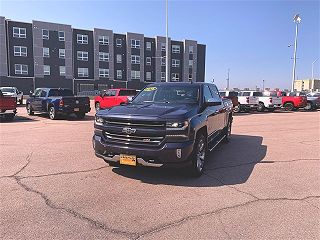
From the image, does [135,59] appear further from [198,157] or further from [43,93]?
[198,157]

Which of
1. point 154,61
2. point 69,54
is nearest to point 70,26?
point 69,54

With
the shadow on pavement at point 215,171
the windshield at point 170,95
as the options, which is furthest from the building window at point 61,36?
the shadow on pavement at point 215,171

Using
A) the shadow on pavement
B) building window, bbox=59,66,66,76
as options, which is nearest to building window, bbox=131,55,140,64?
building window, bbox=59,66,66,76

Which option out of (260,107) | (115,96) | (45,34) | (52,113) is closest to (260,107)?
(260,107)

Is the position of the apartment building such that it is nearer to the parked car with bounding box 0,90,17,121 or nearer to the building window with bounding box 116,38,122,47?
the building window with bounding box 116,38,122,47

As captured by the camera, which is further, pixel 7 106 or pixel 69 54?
pixel 69 54

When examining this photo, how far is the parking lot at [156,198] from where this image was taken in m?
3.84

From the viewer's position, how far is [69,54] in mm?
57125

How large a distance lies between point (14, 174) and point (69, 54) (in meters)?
54.5

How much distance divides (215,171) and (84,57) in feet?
186

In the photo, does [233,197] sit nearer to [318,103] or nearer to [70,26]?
[318,103]

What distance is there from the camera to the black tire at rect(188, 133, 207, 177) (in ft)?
18.9

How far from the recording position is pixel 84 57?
59281mm

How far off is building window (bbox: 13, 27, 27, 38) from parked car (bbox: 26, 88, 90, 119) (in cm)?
3929
